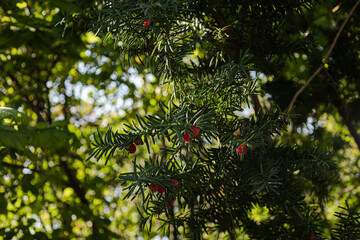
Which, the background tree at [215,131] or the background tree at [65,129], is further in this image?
the background tree at [65,129]

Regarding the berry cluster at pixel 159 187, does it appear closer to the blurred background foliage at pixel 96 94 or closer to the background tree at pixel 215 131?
the background tree at pixel 215 131

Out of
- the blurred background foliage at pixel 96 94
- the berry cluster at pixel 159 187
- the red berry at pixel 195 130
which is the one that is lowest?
the berry cluster at pixel 159 187

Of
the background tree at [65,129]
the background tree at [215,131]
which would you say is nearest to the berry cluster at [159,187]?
the background tree at [215,131]

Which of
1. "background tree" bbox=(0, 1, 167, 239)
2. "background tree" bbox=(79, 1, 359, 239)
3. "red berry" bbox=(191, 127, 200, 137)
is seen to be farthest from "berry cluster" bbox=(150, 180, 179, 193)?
"background tree" bbox=(0, 1, 167, 239)

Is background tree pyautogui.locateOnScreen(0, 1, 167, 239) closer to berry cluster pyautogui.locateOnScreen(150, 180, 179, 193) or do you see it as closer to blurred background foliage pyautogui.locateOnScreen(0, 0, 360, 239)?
blurred background foliage pyautogui.locateOnScreen(0, 0, 360, 239)

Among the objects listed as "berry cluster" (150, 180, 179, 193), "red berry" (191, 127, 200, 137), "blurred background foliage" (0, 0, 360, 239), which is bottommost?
"berry cluster" (150, 180, 179, 193)

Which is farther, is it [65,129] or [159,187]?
[65,129]

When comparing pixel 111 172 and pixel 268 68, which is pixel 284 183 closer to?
pixel 268 68

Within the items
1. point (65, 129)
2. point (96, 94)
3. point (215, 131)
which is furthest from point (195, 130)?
point (96, 94)

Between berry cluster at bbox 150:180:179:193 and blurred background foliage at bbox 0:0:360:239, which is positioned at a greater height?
blurred background foliage at bbox 0:0:360:239

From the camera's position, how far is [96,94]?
11.7 feet

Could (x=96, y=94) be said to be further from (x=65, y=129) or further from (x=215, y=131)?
(x=215, y=131)

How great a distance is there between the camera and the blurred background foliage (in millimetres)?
1021

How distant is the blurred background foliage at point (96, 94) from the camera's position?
1.02 metres
